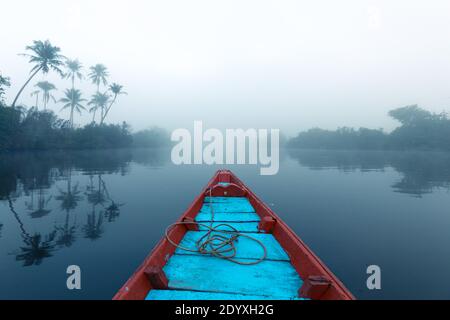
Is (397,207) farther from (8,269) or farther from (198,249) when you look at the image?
(8,269)

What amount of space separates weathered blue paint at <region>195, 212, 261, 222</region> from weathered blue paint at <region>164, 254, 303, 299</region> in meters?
1.50

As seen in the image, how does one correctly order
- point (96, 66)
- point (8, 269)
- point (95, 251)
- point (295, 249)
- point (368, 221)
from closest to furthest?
point (295, 249), point (8, 269), point (95, 251), point (368, 221), point (96, 66)

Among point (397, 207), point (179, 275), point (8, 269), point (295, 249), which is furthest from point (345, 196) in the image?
point (8, 269)

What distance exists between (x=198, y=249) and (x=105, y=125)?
184 ft

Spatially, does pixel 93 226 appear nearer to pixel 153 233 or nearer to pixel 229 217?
pixel 153 233

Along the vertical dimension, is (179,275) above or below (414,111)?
below

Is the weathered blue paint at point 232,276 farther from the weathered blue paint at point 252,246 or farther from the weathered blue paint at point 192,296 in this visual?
the weathered blue paint at point 252,246

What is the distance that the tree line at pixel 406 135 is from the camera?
167 feet

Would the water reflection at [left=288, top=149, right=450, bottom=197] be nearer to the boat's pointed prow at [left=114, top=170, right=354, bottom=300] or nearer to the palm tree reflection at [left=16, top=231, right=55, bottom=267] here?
the boat's pointed prow at [left=114, top=170, right=354, bottom=300]

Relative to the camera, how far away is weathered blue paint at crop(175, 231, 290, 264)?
2701mm

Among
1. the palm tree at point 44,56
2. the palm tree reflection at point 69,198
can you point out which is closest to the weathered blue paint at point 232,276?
the palm tree reflection at point 69,198

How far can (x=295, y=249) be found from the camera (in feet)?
8.52

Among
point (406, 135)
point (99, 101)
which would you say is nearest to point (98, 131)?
point (99, 101)

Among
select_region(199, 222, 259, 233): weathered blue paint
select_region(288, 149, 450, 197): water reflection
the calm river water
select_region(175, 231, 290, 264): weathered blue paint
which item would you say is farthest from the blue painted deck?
select_region(288, 149, 450, 197): water reflection
